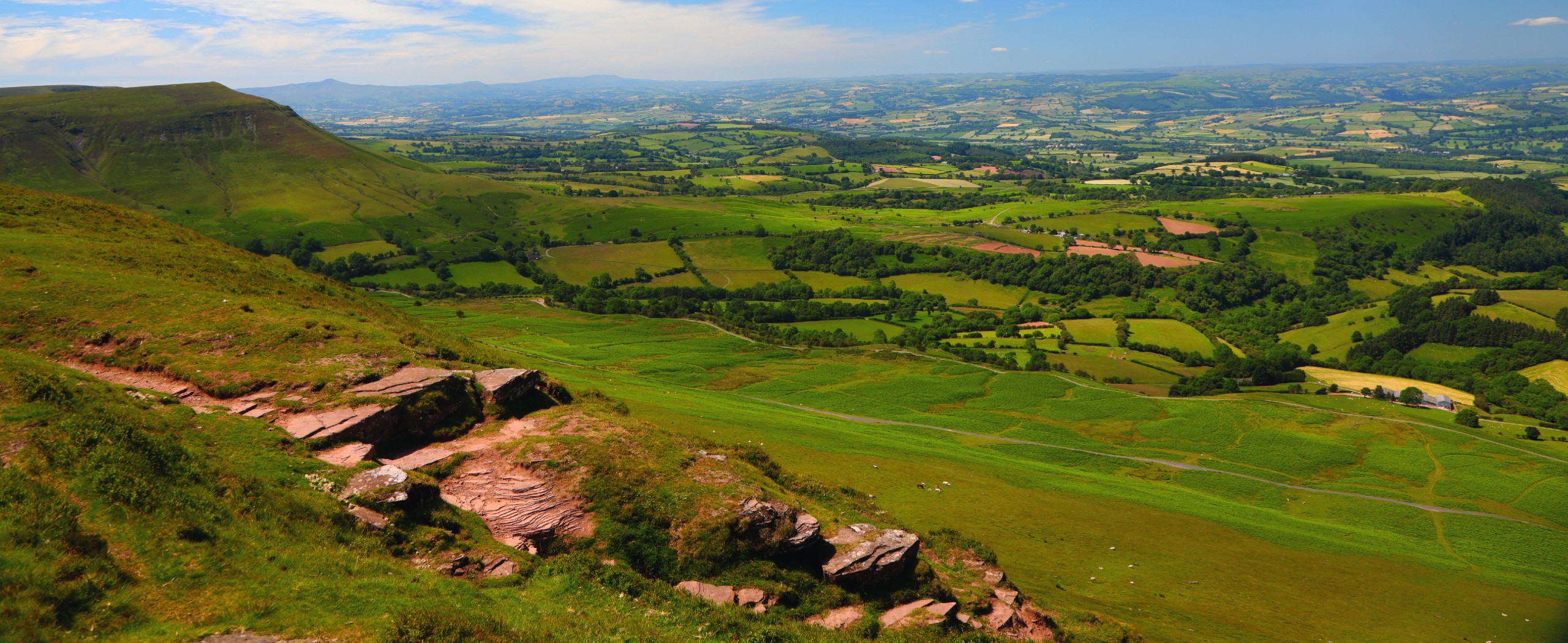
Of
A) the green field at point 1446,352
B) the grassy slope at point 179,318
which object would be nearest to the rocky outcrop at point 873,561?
the grassy slope at point 179,318

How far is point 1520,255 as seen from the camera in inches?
7313

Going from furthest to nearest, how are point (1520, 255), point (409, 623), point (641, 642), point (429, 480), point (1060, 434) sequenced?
1. point (1520, 255)
2. point (1060, 434)
3. point (429, 480)
4. point (641, 642)
5. point (409, 623)

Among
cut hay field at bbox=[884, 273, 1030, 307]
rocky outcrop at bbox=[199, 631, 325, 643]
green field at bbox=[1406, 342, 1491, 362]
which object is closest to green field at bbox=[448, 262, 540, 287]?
cut hay field at bbox=[884, 273, 1030, 307]

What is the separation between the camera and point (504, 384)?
102ft

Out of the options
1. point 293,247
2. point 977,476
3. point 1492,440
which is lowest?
point 1492,440

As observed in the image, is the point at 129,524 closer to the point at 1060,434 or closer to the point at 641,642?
the point at 641,642

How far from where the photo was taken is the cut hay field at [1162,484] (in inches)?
1505

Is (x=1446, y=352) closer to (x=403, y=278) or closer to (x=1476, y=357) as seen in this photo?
(x=1476, y=357)

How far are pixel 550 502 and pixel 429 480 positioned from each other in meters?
4.23

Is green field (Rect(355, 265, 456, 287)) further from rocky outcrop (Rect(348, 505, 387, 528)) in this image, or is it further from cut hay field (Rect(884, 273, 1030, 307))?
rocky outcrop (Rect(348, 505, 387, 528))

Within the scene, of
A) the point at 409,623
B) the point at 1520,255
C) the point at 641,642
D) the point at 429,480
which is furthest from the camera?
the point at 1520,255

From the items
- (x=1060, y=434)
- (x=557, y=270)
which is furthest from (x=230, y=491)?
(x=557, y=270)

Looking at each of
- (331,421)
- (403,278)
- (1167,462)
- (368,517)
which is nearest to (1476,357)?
(1167,462)

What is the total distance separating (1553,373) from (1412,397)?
34777 millimetres
